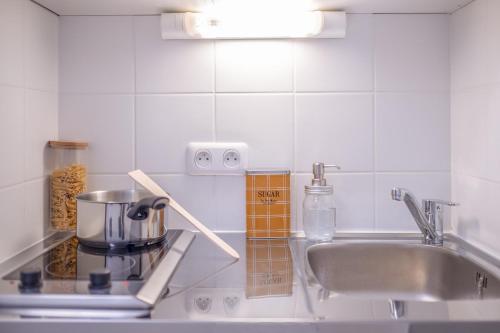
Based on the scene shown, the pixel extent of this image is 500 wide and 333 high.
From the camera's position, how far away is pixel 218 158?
1244mm

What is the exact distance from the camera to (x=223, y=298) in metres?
0.79

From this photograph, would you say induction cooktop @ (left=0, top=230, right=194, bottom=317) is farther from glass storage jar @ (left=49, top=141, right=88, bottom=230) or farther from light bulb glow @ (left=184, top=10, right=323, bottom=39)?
light bulb glow @ (left=184, top=10, right=323, bottom=39)

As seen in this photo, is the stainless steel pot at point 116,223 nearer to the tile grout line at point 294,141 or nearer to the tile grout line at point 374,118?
the tile grout line at point 294,141

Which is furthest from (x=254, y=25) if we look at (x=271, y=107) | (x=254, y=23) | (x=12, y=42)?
(x=12, y=42)

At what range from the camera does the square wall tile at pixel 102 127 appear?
1.27 m

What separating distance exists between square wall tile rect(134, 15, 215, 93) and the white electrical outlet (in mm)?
152

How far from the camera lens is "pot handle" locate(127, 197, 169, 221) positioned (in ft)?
3.10

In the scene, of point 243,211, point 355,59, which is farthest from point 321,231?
point 355,59

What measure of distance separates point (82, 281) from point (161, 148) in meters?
0.52

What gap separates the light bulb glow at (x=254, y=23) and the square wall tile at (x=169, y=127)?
6.9 inches

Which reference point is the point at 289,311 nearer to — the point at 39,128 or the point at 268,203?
the point at 268,203

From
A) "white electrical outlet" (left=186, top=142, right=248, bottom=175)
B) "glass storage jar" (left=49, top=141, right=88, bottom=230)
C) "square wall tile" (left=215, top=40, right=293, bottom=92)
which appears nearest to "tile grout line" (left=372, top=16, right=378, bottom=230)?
"square wall tile" (left=215, top=40, right=293, bottom=92)

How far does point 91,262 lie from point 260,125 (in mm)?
543

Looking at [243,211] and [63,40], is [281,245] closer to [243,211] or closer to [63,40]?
[243,211]
